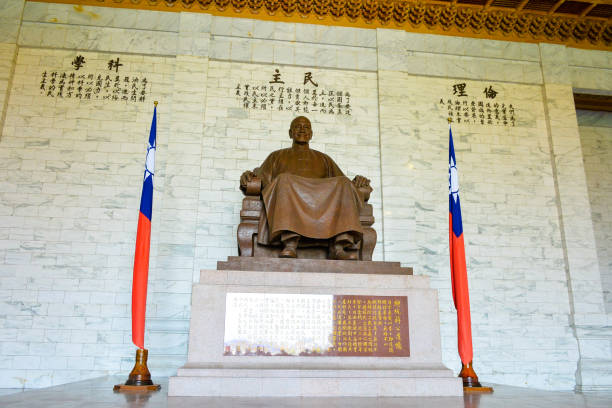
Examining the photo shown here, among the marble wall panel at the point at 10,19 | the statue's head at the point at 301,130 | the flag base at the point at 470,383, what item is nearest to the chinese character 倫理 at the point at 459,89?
the statue's head at the point at 301,130

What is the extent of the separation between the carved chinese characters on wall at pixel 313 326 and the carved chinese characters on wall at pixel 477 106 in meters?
3.54

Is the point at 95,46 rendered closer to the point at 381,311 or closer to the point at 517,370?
the point at 381,311

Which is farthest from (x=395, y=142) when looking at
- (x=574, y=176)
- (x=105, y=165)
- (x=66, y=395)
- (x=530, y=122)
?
(x=66, y=395)

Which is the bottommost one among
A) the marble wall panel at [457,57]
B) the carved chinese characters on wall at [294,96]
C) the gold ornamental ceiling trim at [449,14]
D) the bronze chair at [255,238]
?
the bronze chair at [255,238]

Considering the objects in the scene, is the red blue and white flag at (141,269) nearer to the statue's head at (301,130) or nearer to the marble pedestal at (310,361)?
the marble pedestal at (310,361)

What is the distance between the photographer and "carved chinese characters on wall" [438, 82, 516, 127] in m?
6.23

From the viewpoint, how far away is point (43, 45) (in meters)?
5.82

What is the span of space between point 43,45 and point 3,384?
3708mm

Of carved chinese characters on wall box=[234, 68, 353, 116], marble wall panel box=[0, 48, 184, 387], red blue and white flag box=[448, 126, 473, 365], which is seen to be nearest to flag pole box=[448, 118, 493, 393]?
red blue and white flag box=[448, 126, 473, 365]

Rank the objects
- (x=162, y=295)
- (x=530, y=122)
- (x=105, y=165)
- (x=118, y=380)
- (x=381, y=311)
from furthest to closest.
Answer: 1. (x=530, y=122)
2. (x=105, y=165)
3. (x=162, y=295)
4. (x=118, y=380)
5. (x=381, y=311)

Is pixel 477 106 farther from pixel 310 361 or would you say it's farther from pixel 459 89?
pixel 310 361

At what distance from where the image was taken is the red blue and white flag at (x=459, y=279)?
4.07 meters

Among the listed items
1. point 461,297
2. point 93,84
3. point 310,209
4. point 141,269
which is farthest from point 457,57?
point 141,269

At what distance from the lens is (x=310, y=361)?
3.24 metres
